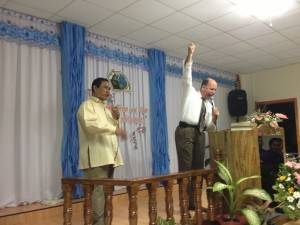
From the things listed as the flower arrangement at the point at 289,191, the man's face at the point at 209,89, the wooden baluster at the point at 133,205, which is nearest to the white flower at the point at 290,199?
the flower arrangement at the point at 289,191

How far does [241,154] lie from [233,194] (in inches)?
12.8

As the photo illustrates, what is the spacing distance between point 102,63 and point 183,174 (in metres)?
2.58

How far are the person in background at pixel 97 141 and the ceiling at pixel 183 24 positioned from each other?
127cm

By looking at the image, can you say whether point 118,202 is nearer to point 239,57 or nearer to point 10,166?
point 10,166

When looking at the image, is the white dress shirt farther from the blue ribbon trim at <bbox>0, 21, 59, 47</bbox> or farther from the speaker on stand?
the speaker on stand

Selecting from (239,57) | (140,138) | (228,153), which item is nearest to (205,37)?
(239,57)

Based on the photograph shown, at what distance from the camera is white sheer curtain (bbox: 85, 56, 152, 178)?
165 inches

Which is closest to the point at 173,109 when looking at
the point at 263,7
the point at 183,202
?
the point at 263,7

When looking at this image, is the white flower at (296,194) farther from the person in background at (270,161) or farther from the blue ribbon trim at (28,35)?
the blue ribbon trim at (28,35)

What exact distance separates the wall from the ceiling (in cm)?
77

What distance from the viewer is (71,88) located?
3600 millimetres

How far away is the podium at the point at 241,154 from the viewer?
2359mm

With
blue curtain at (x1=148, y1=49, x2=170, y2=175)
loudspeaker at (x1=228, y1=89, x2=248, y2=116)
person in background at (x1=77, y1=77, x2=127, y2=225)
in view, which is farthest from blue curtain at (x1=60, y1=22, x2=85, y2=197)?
loudspeaker at (x1=228, y1=89, x2=248, y2=116)

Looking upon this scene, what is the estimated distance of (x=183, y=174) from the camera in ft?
6.71
